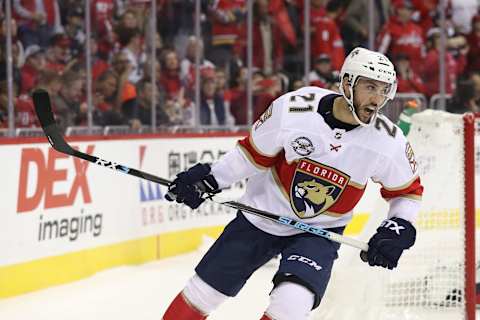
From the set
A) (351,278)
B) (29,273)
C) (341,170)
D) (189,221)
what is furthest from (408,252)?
(189,221)

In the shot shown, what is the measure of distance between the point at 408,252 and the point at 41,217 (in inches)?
77.8

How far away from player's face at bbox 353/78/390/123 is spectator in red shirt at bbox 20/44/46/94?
10.7 feet

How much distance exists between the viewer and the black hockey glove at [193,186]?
3371mm

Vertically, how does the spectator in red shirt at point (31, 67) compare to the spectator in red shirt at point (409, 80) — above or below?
above

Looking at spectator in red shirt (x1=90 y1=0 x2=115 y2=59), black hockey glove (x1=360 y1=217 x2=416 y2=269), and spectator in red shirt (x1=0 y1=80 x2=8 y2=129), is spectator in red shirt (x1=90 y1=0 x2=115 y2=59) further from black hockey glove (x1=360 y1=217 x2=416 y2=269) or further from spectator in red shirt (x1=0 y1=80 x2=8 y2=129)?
black hockey glove (x1=360 y1=217 x2=416 y2=269)

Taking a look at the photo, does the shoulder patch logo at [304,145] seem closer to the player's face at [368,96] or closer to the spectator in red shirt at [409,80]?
the player's face at [368,96]

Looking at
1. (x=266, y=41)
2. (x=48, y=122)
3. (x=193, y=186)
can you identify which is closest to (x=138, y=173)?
(x=193, y=186)

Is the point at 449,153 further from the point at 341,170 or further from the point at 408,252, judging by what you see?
the point at 341,170

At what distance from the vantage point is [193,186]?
11.1 feet

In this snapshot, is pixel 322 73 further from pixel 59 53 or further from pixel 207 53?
pixel 59 53

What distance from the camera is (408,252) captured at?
475cm

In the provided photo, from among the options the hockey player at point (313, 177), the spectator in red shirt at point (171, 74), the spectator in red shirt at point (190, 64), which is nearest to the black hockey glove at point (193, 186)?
the hockey player at point (313, 177)

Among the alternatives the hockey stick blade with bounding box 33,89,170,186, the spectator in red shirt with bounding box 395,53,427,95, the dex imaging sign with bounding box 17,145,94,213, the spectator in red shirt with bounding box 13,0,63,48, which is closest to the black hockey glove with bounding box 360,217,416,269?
the hockey stick blade with bounding box 33,89,170,186

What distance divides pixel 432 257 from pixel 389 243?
1461mm
